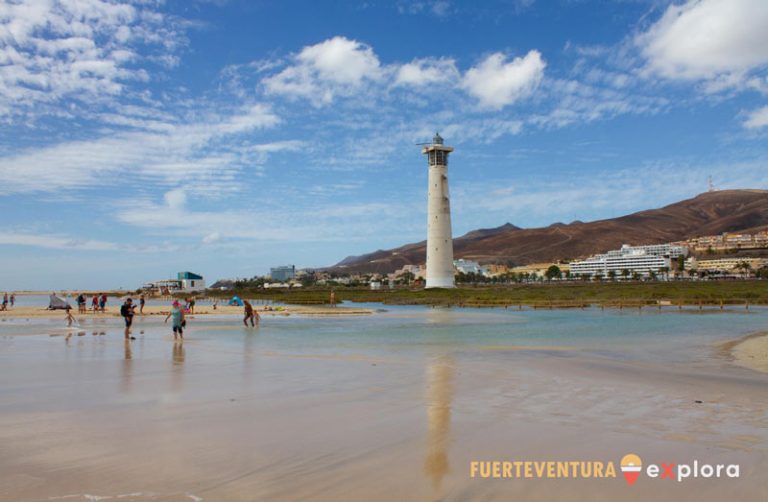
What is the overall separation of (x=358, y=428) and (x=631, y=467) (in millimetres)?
3037

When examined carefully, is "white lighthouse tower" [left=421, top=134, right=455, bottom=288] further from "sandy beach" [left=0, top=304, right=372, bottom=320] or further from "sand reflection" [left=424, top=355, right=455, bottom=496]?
"sand reflection" [left=424, top=355, right=455, bottom=496]

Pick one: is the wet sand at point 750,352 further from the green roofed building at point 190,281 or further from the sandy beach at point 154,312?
the green roofed building at point 190,281

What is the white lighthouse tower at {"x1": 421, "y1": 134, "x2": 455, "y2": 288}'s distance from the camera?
232 ft

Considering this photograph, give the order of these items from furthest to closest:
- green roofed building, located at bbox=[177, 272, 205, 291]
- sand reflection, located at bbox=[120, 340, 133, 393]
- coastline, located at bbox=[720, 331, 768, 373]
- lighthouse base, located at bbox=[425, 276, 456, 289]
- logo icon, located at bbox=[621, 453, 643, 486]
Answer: green roofed building, located at bbox=[177, 272, 205, 291] → lighthouse base, located at bbox=[425, 276, 456, 289] → coastline, located at bbox=[720, 331, 768, 373] → sand reflection, located at bbox=[120, 340, 133, 393] → logo icon, located at bbox=[621, 453, 643, 486]

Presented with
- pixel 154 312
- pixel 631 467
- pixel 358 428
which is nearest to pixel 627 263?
pixel 154 312

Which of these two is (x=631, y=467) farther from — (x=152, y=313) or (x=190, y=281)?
(x=190, y=281)

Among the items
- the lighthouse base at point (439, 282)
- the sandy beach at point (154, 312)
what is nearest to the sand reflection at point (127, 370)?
the sandy beach at point (154, 312)

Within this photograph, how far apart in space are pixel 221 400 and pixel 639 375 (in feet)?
27.4

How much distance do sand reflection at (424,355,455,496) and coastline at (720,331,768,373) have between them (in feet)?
22.9

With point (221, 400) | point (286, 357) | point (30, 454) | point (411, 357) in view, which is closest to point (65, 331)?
point (286, 357)

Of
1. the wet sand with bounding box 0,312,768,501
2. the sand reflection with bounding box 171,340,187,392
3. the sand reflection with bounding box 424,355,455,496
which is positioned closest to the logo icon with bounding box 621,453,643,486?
the wet sand with bounding box 0,312,768,501

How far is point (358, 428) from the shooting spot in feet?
22.8

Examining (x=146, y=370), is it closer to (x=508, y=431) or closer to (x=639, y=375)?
(x=508, y=431)

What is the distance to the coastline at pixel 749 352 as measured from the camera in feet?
44.2
